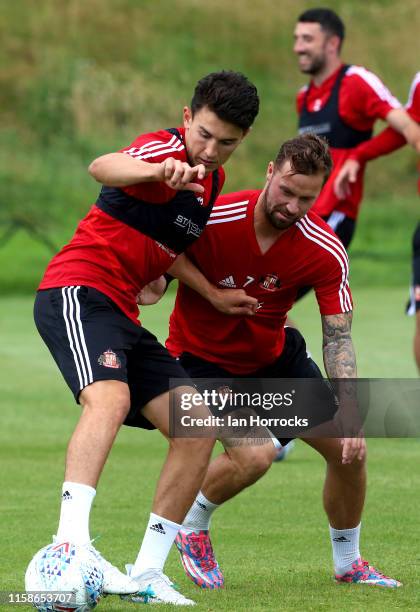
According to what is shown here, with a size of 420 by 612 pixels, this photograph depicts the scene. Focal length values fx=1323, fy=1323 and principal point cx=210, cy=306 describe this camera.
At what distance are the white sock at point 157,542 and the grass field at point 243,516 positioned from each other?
0.21m

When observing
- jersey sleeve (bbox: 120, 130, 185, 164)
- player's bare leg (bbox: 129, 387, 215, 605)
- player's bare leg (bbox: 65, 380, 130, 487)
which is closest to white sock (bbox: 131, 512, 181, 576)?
player's bare leg (bbox: 129, 387, 215, 605)

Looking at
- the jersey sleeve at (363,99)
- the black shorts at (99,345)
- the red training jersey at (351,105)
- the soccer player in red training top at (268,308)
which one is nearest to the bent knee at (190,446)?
the black shorts at (99,345)

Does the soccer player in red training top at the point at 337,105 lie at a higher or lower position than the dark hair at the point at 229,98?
higher

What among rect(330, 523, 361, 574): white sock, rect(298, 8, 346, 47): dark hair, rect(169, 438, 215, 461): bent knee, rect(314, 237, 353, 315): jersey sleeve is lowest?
rect(330, 523, 361, 574): white sock

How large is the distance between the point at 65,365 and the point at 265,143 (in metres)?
21.7

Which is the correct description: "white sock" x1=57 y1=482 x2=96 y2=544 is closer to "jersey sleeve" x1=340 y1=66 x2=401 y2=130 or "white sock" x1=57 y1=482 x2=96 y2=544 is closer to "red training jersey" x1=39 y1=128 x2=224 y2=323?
"red training jersey" x1=39 y1=128 x2=224 y2=323

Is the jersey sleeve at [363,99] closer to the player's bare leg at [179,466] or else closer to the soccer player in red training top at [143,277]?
the soccer player in red training top at [143,277]

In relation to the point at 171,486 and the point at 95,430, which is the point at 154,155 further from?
the point at 171,486

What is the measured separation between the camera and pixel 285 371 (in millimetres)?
6141

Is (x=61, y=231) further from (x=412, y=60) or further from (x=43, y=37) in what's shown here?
(x=412, y=60)

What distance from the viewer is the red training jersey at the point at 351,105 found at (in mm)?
10289

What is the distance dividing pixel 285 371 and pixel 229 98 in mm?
1435

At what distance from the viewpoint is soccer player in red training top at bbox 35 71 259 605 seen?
511cm

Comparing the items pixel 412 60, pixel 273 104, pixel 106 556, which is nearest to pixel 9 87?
pixel 273 104
